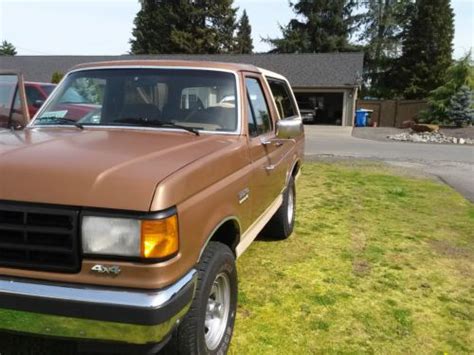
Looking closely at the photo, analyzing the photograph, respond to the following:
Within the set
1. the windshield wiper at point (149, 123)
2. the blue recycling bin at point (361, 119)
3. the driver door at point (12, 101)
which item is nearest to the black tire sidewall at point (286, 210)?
the windshield wiper at point (149, 123)

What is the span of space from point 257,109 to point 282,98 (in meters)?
1.63

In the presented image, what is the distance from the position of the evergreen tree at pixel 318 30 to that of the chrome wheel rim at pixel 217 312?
49917mm

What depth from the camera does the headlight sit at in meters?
2.32

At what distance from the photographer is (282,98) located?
19.6ft

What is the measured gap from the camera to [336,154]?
15.9 meters

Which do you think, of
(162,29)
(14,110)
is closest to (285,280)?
(14,110)

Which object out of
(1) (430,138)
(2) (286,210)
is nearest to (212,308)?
(2) (286,210)

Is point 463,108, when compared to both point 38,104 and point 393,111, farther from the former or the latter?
point 38,104

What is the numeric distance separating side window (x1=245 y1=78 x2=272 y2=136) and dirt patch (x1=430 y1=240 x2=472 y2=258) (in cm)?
266

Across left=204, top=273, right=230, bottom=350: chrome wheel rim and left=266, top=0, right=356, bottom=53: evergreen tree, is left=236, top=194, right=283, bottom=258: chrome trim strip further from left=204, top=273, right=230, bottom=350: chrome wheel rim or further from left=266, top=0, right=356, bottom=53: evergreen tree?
left=266, top=0, right=356, bottom=53: evergreen tree

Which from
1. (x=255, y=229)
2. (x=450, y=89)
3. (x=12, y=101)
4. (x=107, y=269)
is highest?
(x=450, y=89)

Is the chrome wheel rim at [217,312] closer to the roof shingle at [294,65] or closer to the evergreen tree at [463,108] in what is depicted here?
the evergreen tree at [463,108]

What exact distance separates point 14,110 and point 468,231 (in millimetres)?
5820

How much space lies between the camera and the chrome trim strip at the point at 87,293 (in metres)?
2.27
